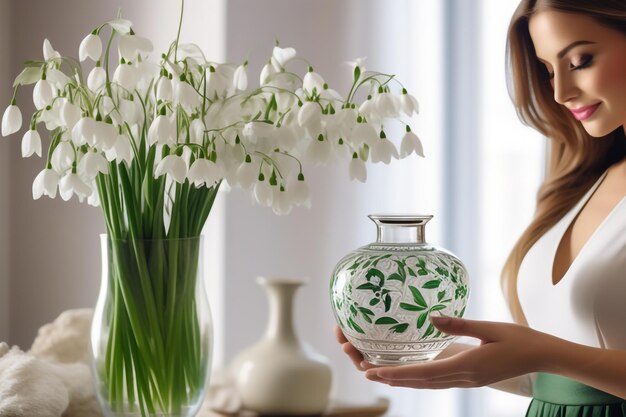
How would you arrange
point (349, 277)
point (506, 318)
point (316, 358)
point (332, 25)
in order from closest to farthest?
point (349, 277)
point (316, 358)
point (506, 318)
point (332, 25)

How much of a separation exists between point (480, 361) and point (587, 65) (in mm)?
532

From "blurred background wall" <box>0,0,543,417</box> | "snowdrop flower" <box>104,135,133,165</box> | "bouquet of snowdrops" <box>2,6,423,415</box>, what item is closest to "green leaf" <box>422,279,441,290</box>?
"bouquet of snowdrops" <box>2,6,423,415</box>

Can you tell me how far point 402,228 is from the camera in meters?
1.11

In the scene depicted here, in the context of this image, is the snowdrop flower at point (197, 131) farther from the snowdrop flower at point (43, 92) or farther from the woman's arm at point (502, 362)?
the woman's arm at point (502, 362)

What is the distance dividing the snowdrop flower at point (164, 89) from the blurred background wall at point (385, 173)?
1351 millimetres

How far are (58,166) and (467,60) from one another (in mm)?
1764

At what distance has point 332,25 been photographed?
277 centimetres

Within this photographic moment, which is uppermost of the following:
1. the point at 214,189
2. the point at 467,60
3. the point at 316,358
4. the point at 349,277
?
the point at 467,60

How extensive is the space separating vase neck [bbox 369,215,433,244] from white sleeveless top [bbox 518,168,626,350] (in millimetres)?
368

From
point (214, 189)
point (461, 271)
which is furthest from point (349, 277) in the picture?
point (214, 189)

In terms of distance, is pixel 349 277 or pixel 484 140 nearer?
pixel 349 277

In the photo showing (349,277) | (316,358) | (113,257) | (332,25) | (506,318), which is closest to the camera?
(349,277)

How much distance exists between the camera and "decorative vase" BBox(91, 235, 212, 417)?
125 centimetres

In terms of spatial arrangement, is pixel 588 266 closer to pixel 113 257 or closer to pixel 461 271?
pixel 461 271
